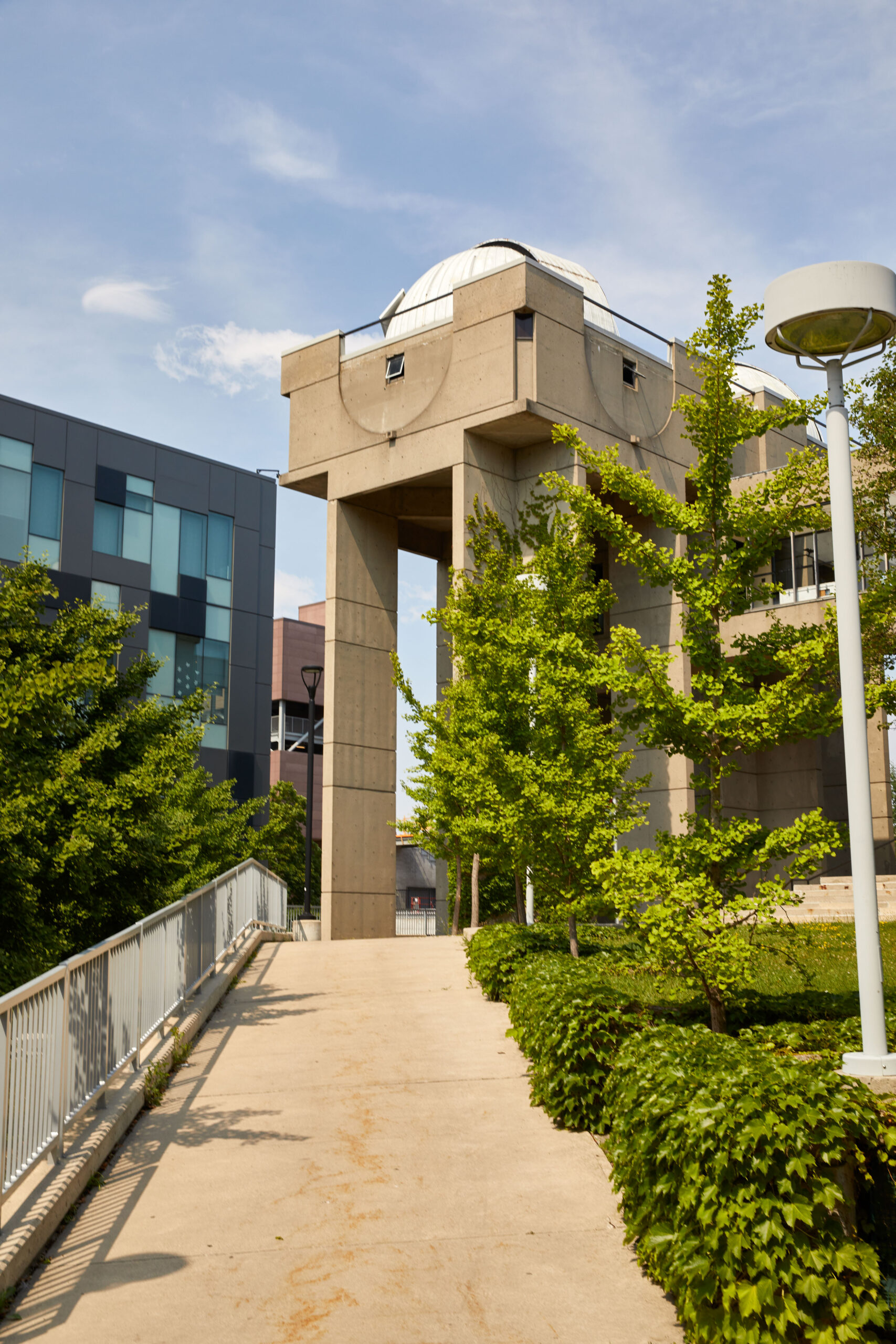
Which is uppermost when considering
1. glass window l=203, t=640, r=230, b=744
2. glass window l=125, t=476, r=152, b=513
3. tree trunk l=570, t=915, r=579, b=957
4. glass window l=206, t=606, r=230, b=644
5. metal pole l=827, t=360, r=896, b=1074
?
glass window l=125, t=476, r=152, b=513

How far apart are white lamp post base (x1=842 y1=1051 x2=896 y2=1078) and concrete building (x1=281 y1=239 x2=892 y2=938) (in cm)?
2162

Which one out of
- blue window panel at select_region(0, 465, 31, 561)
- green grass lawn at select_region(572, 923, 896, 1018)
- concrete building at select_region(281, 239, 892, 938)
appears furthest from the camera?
blue window panel at select_region(0, 465, 31, 561)

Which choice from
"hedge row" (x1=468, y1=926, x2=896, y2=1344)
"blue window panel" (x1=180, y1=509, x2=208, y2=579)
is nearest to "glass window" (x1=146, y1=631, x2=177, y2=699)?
"blue window panel" (x1=180, y1=509, x2=208, y2=579)

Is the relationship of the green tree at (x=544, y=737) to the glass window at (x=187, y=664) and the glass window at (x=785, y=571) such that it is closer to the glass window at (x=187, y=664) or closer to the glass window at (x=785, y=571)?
the glass window at (x=785, y=571)

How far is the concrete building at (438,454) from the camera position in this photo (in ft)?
89.2

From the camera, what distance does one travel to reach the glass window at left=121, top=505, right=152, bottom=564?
1630 inches

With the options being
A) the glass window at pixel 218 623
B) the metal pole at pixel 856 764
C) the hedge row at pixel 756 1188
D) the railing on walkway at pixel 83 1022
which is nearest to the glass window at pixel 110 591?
the glass window at pixel 218 623

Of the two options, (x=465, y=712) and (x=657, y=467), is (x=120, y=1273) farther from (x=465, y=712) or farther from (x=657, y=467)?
(x=657, y=467)

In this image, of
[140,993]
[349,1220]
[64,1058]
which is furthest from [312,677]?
[349,1220]

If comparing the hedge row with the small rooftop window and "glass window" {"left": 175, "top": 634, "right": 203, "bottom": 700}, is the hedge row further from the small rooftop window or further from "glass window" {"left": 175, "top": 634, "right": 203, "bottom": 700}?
"glass window" {"left": 175, "top": 634, "right": 203, "bottom": 700}

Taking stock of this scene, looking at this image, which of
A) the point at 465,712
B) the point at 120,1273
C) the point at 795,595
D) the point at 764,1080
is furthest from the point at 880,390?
the point at 120,1273

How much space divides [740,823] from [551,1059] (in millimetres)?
2264

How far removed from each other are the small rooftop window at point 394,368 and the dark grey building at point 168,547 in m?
12.9

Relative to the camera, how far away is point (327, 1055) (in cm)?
1073
